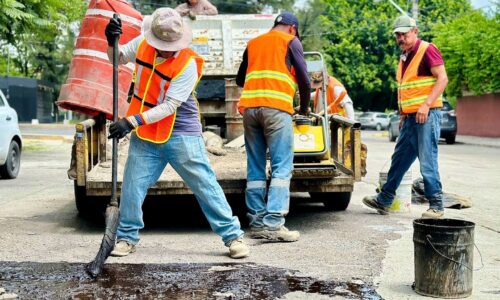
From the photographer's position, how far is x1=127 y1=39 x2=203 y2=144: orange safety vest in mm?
5750

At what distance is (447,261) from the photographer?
15.6 ft

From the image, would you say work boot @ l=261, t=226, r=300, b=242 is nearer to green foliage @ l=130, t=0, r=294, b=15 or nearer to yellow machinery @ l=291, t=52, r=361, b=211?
yellow machinery @ l=291, t=52, r=361, b=211

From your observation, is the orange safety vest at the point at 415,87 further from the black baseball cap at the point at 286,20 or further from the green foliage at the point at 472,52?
the green foliage at the point at 472,52

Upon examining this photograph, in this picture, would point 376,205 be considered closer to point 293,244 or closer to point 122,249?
point 293,244

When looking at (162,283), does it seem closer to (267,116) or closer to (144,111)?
(144,111)

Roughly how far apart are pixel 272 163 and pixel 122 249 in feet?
5.07

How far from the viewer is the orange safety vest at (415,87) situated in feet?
25.1

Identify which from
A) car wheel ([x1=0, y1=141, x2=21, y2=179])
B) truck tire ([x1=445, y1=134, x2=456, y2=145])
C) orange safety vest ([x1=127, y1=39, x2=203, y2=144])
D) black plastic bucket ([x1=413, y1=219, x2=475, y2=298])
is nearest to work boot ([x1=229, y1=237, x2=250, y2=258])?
orange safety vest ([x1=127, y1=39, x2=203, y2=144])

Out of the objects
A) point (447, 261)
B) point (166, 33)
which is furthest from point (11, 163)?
point (447, 261)

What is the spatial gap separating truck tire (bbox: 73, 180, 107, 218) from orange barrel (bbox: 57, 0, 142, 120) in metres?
0.84

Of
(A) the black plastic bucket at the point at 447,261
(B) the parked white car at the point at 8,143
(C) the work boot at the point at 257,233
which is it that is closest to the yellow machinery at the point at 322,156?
(C) the work boot at the point at 257,233

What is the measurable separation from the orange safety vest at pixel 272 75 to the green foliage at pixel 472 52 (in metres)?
21.7

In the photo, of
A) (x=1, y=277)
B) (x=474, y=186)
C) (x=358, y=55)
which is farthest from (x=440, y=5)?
(x=1, y=277)

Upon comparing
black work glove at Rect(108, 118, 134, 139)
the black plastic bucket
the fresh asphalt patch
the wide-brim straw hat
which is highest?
the wide-brim straw hat
